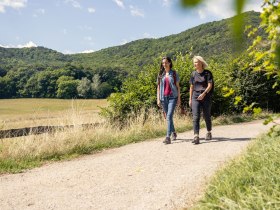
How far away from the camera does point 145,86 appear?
45.8ft

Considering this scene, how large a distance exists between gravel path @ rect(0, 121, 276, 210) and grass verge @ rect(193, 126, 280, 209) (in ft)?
1.95

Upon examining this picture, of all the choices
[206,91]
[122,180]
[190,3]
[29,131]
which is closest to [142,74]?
[29,131]

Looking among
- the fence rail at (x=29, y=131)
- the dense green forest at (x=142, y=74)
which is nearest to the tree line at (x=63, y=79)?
the dense green forest at (x=142, y=74)

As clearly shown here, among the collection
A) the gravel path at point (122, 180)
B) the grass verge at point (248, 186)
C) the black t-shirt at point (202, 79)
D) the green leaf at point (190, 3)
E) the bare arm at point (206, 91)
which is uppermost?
the green leaf at point (190, 3)

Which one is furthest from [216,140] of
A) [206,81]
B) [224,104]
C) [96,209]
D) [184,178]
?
[224,104]

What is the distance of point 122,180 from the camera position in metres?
5.81

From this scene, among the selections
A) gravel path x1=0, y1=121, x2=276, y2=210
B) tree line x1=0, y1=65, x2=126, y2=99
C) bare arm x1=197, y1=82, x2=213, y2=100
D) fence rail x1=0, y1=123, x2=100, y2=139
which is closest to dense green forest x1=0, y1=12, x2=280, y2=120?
tree line x1=0, y1=65, x2=126, y2=99

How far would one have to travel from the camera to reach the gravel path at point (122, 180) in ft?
15.8

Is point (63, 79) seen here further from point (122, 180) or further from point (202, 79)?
point (122, 180)

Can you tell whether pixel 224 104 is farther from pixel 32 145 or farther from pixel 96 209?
pixel 96 209

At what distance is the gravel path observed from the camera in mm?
4801

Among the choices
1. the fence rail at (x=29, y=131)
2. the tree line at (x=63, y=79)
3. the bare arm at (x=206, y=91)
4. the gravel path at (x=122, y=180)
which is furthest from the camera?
the tree line at (x=63, y=79)

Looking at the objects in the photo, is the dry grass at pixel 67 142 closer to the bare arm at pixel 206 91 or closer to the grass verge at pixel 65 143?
the grass verge at pixel 65 143

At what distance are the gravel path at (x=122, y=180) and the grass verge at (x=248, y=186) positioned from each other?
594 millimetres
